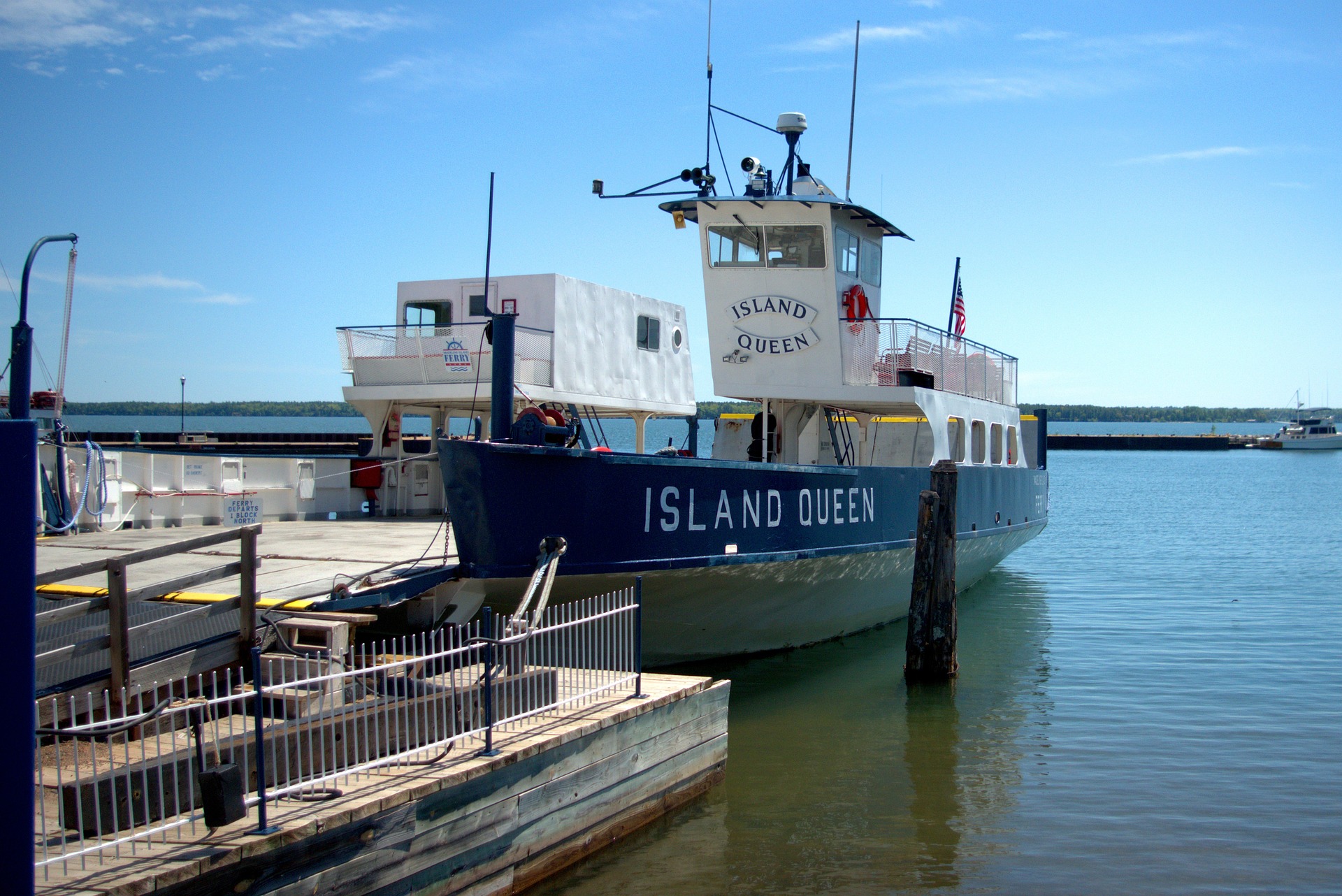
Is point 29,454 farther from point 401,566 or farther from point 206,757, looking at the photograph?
point 401,566

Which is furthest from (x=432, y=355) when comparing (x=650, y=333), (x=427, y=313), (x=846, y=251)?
(x=846, y=251)

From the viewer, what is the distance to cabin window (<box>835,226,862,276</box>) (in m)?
14.9

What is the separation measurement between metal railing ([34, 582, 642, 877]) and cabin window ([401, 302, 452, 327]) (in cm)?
1146

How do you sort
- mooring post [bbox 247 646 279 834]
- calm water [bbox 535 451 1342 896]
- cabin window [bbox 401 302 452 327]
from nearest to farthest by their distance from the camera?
mooring post [bbox 247 646 279 834] < calm water [bbox 535 451 1342 896] < cabin window [bbox 401 302 452 327]

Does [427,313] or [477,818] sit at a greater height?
[427,313]

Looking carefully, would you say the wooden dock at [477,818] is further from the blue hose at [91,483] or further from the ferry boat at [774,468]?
the blue hose at [91,483]

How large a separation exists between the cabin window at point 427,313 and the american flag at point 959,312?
354 inches

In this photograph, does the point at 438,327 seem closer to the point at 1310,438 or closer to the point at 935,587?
the point at 935,587

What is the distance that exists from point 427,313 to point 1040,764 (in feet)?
44.4

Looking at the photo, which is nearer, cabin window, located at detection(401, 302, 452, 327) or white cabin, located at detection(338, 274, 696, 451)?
white cabin, located at detection(338, 274, 696, 451)

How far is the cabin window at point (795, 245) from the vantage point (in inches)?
582

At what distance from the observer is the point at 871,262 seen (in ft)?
53.0

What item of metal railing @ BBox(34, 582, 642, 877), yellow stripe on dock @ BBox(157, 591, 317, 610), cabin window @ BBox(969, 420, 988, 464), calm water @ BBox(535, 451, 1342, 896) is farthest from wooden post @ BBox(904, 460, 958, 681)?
yellow stripe on dock @ BBox(157, 591, 317, 610)

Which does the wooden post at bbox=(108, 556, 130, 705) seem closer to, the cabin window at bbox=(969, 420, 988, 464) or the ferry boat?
the ferry boat
